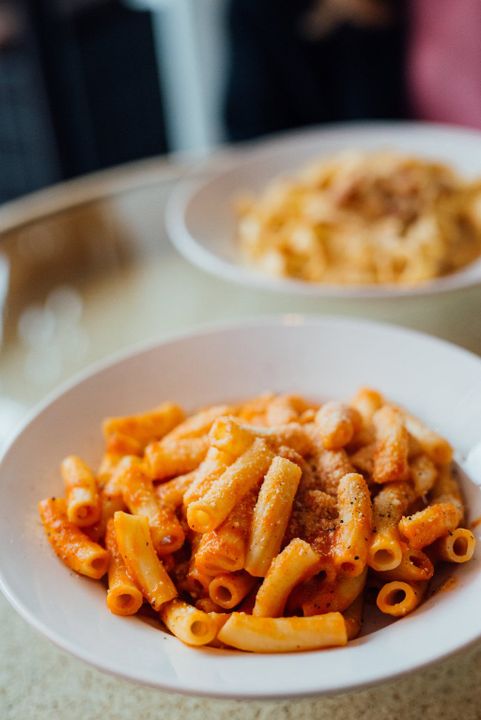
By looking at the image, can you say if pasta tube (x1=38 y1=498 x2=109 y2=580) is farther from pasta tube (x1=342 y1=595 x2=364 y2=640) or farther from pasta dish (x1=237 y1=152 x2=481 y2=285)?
pasta dish (x1=237 y1=152 x2=481 y2=285)

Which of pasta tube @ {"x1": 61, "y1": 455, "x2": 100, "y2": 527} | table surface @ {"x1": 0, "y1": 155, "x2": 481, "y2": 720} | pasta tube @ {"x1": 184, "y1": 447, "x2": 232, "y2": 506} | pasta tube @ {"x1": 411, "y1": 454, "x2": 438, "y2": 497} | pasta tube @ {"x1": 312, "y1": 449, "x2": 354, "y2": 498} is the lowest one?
table surface @ {"x1": 0, "y1": 155, "x2": 481, "y2": 720}

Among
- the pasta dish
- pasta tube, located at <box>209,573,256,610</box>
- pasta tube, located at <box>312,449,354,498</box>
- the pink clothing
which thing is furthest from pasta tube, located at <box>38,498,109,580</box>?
the pink clothing

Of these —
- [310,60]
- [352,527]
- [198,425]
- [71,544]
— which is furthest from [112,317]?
[310,60]

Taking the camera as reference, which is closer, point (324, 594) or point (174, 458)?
point (324, 594)

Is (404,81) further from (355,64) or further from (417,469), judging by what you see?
(417,469)

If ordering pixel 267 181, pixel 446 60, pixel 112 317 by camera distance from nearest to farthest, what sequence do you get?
1. pixel 112 317
2. pixel 267 181
3. pixel 446 60

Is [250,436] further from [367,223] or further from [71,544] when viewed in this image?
[367,223]

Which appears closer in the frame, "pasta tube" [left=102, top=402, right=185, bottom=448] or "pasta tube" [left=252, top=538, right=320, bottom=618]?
"pasta tube" [left=252, top=538, right=320, bottom=618]
